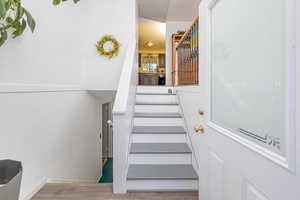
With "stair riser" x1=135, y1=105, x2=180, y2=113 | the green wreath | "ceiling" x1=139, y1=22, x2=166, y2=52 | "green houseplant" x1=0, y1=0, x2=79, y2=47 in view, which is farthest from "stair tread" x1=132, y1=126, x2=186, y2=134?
"ceiling" x1=139, y1=22, x2=166, y2=52

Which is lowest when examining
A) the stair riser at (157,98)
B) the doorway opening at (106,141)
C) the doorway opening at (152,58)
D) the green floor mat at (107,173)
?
the green floor mat at (107,173)

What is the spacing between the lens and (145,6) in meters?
5.06

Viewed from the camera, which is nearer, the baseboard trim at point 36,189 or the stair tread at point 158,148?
the baseboard trim at point 36,189

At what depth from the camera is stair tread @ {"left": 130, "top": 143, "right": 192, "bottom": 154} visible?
7.84ft

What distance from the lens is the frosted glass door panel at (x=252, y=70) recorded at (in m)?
0.70

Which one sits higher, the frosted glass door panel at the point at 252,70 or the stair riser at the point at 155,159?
the frosted glass door panel at the point at 252,70

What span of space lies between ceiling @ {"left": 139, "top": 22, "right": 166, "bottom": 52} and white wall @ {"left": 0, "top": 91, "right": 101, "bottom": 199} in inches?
162

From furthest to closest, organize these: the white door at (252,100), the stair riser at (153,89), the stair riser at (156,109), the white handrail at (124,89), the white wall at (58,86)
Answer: the stair riser at (153,89) < the stair riser at (156,109) < the white handrail at (124,89) < the white wall at (58,86) < the white door at (252,100)

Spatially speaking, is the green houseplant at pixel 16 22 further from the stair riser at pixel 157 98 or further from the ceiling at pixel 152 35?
the ceiling at pixel 152 35

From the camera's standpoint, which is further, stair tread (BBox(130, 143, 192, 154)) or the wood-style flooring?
stair tread (BBox(130, 143, 192, 154))

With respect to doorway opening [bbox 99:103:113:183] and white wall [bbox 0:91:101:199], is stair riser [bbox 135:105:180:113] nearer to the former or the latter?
white wall [bbox 0:91:101:199]

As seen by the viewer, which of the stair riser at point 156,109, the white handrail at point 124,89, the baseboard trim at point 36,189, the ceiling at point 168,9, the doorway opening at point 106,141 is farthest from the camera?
the doorway opening at point 106,141

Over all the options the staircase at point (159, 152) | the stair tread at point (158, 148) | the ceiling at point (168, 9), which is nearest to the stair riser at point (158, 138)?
the staircase at point (159, 152)

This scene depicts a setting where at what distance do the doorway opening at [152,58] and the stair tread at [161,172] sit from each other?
607 cm
